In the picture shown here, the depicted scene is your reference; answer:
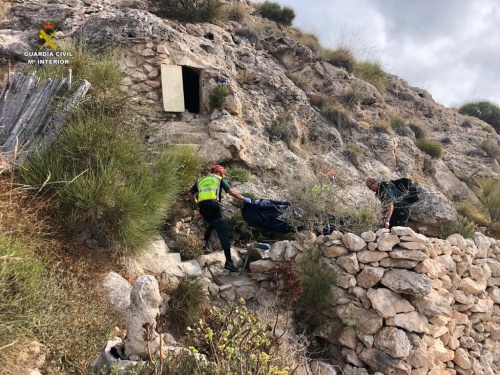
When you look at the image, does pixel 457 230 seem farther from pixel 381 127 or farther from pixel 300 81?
pixel 300 81

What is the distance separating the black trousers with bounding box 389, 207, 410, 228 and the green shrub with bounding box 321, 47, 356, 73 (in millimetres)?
8948

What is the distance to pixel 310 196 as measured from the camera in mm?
5789

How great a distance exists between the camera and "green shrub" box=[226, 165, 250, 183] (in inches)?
287

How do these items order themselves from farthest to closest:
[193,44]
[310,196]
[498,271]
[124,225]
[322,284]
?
[193,44] → [498,271] → [310,196] → [322,284] → [124,225]

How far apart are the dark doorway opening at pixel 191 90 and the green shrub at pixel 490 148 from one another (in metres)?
11.2

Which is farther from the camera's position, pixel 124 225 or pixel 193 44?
pixel 193 44

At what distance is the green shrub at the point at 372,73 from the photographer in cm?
1427

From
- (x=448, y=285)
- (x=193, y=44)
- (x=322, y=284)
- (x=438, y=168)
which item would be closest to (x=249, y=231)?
(x=322, y=284)

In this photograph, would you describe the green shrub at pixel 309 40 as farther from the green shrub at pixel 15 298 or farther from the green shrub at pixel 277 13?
the green shrub at pixel 15 298

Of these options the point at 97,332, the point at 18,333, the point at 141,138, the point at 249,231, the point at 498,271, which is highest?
the point at 141,138

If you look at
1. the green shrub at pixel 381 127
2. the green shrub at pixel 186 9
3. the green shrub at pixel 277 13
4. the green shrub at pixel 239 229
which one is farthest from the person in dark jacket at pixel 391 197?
the green shrub at pixel 277 13

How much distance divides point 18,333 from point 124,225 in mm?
1732

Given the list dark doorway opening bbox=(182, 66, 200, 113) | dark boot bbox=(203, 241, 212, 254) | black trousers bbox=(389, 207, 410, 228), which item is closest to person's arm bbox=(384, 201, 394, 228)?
black trousers bbox=(389, 207, 410, 228)

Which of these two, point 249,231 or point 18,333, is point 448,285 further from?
point 18,333
